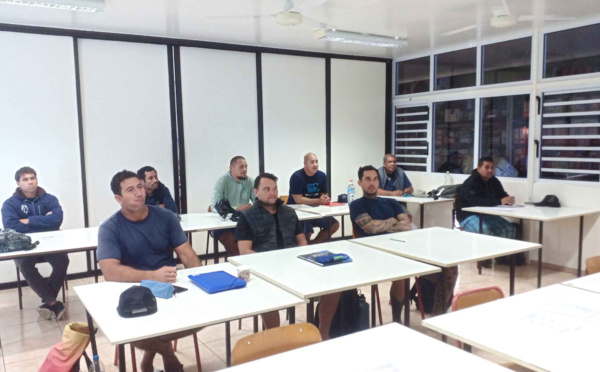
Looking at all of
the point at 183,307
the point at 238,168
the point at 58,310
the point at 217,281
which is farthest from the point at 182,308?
the point at 238,168

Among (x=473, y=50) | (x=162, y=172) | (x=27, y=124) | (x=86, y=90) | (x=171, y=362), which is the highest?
(x=473, y=50)

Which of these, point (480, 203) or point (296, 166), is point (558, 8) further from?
point (296, 166)

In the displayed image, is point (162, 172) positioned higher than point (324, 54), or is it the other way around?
point (324, 54)

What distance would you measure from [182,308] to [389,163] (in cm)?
475

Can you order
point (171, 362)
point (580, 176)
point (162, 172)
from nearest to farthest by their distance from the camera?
point (171, 362), point (580, 176), point (162, 172)

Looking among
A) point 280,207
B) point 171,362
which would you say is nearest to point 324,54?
point 280,207

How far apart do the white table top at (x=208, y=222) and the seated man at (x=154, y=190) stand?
8.5 inches

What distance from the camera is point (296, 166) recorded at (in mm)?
6738

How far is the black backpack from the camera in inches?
121

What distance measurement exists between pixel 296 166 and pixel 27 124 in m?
3.37

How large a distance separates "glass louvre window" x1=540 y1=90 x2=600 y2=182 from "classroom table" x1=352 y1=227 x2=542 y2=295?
2469 mm

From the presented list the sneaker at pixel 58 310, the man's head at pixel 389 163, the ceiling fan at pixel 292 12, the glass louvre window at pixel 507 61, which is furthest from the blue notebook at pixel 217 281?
the glass louvre window at pixel 507 61

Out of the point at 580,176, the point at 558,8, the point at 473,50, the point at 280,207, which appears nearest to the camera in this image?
the point at 280,207

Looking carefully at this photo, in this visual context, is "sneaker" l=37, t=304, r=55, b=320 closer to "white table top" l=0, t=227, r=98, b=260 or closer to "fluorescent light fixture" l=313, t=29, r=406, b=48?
"white table top" l=0, t=227, r=98, b=260
